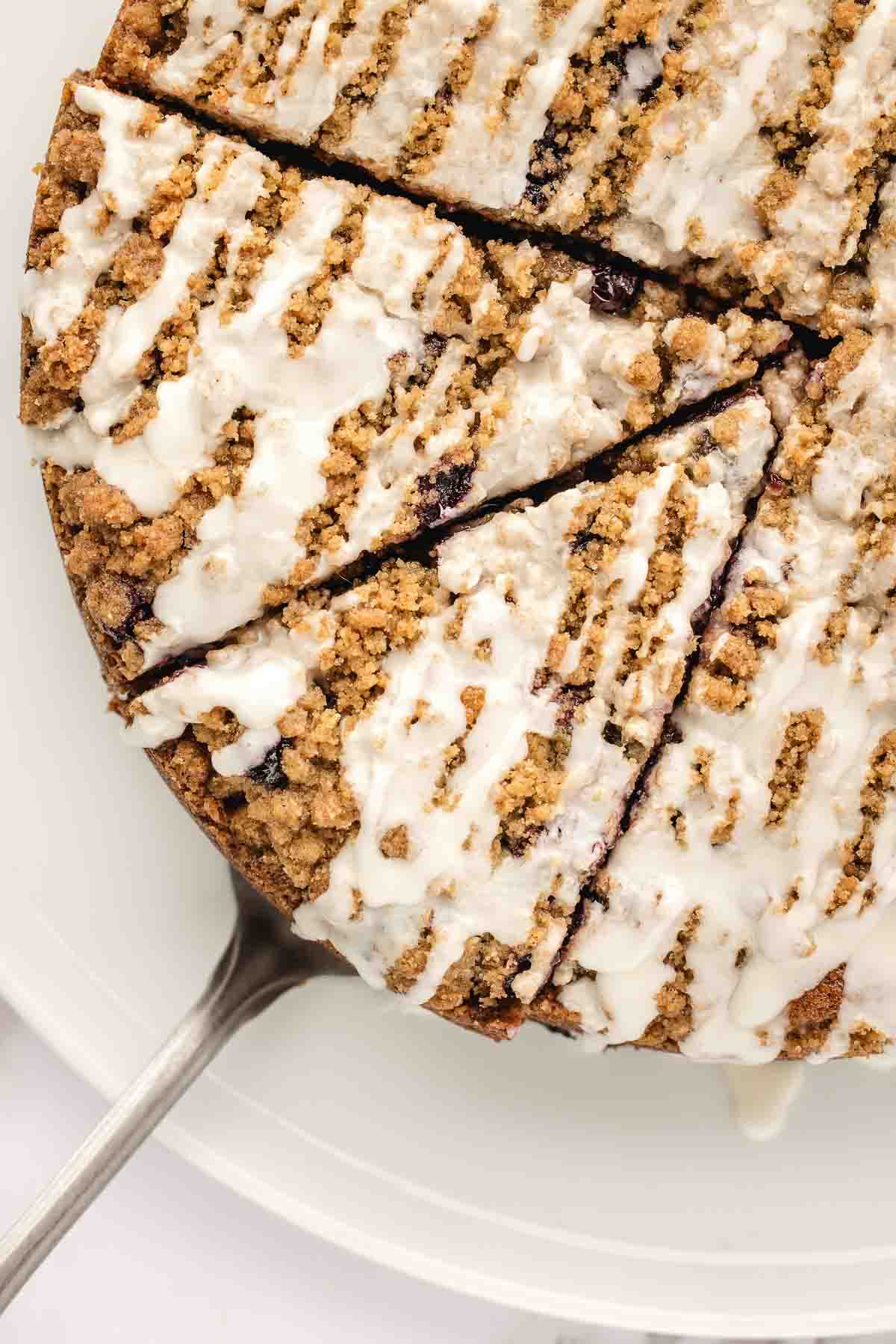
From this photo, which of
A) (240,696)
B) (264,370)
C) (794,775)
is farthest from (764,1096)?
(264,370)

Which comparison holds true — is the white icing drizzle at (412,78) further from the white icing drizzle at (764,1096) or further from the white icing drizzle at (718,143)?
the white icing drizzle at (764,1096)

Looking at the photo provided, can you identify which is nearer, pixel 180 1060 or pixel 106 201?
pixel 106 201

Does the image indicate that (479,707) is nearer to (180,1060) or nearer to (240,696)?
(240,696)

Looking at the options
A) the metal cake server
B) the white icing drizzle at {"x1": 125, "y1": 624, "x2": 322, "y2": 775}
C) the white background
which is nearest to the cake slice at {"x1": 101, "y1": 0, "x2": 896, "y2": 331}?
the white icing drizzle at {"x1": 125, "y1": 624, "x2": 322, "y2": 775}

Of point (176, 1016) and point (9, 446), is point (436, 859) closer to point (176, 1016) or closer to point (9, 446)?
point (176, 1016)

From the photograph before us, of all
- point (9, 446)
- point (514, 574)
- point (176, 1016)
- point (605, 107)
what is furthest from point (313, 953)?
point (605, 107)

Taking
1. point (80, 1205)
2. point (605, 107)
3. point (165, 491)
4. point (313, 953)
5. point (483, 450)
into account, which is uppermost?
point (605, 107)
